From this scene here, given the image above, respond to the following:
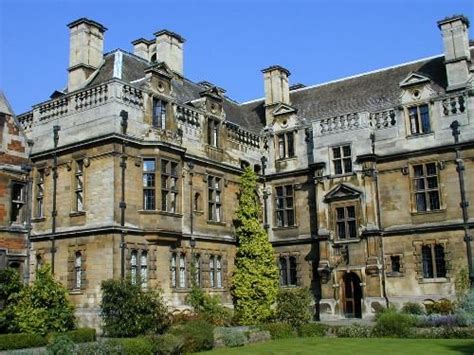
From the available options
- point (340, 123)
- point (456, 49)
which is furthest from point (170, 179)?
point (456, 49)

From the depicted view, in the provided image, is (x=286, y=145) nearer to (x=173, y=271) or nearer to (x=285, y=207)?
(x=285, y=207)

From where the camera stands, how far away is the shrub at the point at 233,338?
21219mm

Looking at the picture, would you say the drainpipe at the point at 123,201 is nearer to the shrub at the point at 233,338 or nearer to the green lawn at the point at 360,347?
the shrub at the point at 233,338

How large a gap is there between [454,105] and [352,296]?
1076cm

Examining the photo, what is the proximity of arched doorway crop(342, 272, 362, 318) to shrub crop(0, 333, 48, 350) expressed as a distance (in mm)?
15441

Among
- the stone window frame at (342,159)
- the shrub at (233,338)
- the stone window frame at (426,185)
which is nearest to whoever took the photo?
the shrub at (233,338)

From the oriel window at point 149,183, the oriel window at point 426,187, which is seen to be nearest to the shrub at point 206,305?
the oriel window at point 149,183

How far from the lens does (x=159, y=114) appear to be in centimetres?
2761

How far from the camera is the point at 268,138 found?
34.8 metres

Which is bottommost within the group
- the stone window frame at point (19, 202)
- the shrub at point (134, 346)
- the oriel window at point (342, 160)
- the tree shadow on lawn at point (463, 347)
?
the tree shadow on lawn at point (463, 347)

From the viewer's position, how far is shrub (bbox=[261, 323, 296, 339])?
23641mm

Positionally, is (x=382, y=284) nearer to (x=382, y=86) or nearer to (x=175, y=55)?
(x=382, y=86)

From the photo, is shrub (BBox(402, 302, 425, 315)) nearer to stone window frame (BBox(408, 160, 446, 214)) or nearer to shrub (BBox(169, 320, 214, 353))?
stone window frame (BBox(408, 160, 446, 214))

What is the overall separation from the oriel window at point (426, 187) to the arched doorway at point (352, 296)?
480 cm
